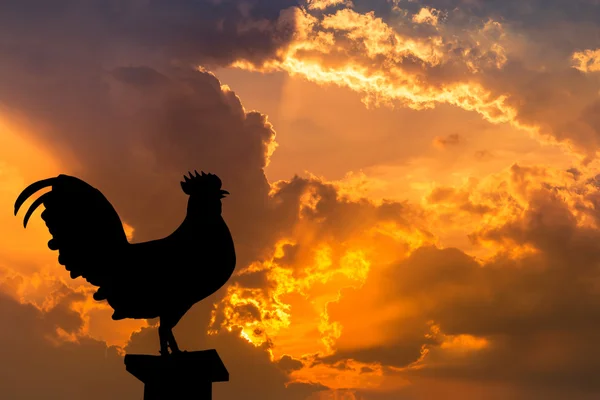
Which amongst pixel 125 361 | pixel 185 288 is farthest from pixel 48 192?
pixel 125 361

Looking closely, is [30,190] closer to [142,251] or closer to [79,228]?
[79,228]

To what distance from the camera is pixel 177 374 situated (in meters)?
6.79

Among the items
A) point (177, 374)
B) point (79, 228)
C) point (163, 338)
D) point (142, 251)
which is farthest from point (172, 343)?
point (79, 228)

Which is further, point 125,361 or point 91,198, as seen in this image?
point 91,198

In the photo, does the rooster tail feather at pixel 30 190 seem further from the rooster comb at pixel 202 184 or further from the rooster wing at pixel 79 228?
the rooster comb at pixel 202 184

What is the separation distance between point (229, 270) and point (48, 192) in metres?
3.00

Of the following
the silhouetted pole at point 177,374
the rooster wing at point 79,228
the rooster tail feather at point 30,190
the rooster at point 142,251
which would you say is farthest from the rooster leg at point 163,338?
the rooster tail feather at point 30,190

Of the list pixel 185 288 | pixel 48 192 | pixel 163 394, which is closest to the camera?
pixel 163 394

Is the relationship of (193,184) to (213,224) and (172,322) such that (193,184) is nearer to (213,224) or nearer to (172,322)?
(213,224)

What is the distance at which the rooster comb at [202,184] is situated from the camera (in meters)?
8.65

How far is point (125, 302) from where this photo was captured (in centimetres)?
807

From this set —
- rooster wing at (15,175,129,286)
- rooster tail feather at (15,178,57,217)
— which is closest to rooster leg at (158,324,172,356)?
rooster wing at (15,175,129,286)

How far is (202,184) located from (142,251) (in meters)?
1.34

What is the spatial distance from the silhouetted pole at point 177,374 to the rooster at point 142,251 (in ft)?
2.35
